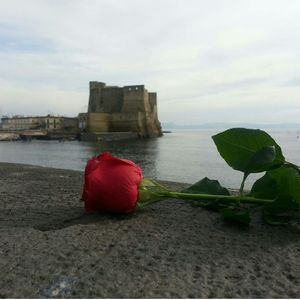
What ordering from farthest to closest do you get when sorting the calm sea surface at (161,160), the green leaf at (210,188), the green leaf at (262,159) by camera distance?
the calm sea surface at (161,160)
the green leaf at (210,188)
the green leaf at (262,159)

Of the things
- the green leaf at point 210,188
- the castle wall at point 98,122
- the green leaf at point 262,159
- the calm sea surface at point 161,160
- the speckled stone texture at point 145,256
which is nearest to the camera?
the speckled stone texture at point 145,256

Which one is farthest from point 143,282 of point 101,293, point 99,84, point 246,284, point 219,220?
point 99,84

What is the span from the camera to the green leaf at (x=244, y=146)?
1481 mm

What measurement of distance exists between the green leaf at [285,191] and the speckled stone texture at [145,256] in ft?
0.27

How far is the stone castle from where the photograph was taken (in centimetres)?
5719

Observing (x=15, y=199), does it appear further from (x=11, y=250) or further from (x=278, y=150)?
(x=278, y=150)

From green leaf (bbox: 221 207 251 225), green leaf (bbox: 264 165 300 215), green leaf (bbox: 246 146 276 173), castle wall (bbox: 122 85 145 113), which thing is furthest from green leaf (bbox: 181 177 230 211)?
castle wall (bbox: 122 85 145 113)

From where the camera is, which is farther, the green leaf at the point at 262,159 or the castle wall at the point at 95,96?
the castle wall at the point at 95,96

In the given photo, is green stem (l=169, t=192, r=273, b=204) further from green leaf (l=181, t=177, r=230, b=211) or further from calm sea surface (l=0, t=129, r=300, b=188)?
calm sea surface (l=0, t=129, r=300, b=188)

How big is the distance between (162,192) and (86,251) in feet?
1.47

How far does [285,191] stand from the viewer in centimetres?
154

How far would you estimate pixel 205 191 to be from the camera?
5.85 feet

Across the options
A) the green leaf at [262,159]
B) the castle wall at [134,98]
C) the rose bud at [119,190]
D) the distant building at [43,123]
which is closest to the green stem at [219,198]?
the rose bud at [119,190]

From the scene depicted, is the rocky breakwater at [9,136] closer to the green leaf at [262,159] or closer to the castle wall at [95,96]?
the castle wall at [95,96]
